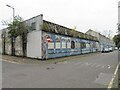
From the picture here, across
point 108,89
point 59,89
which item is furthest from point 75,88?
point 108,89

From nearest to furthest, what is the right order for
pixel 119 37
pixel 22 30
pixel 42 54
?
1. pixel 119 37
2. pixel 42 54
3. pixel 22 30

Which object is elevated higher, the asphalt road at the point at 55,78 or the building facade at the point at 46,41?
the building facade at the point at 46,41

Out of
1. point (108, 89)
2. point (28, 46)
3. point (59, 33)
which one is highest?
point (59, 33)

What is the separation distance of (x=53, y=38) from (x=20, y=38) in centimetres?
594

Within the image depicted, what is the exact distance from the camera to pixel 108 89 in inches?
285

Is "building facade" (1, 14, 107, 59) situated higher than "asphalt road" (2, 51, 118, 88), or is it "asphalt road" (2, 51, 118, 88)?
"building facade" (1, 14, 107, 59)

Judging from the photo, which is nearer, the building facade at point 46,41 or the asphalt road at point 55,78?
the asphalt road at point 55,78

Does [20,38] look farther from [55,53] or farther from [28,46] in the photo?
[55,53]

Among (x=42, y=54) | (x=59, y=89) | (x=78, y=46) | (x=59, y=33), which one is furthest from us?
(x=78, y=46)

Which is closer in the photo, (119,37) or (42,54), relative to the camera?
(119,37)

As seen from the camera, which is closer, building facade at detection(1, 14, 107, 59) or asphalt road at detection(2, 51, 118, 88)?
asphalt road at detection(2, 51, 118, 88)

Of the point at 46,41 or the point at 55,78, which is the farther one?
the point at 46,41

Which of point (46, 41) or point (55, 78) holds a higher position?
point (46, 41)

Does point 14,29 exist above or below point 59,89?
above
